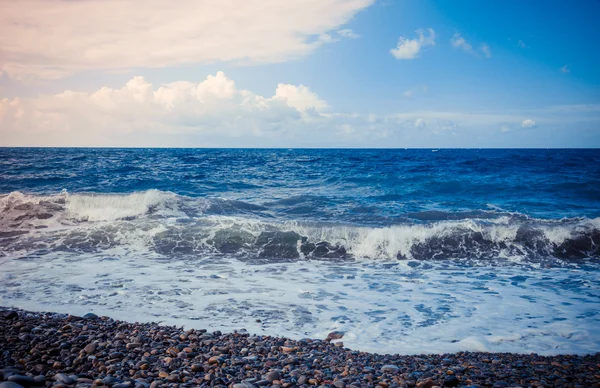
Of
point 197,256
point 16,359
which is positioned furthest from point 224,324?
point 197,256

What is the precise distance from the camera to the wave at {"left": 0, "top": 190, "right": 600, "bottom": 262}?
1063 cm

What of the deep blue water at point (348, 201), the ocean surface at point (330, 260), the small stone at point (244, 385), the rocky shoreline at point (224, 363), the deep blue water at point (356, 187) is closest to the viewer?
the small stone at point (244, 385)

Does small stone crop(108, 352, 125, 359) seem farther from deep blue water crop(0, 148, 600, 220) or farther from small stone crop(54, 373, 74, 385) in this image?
deep blue water crop(0, 148, 600, 220)

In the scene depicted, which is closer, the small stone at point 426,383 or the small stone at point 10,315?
the small stone at point 426,383

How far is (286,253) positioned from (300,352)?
616 centimetres

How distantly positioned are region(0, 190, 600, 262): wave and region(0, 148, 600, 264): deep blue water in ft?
0.21

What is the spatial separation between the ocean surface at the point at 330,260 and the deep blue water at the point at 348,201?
3.8 inches

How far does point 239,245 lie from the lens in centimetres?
1127

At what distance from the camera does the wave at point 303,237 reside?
1063cm

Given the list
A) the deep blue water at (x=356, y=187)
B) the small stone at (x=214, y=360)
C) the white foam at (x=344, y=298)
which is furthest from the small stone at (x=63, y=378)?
the deep blue water at (x=356, y=187)

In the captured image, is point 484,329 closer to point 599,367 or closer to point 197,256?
point 599,367

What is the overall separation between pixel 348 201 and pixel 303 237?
6254mm

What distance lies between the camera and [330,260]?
10188 millimetres

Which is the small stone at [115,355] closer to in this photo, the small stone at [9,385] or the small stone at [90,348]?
the small stone at [90,348]
